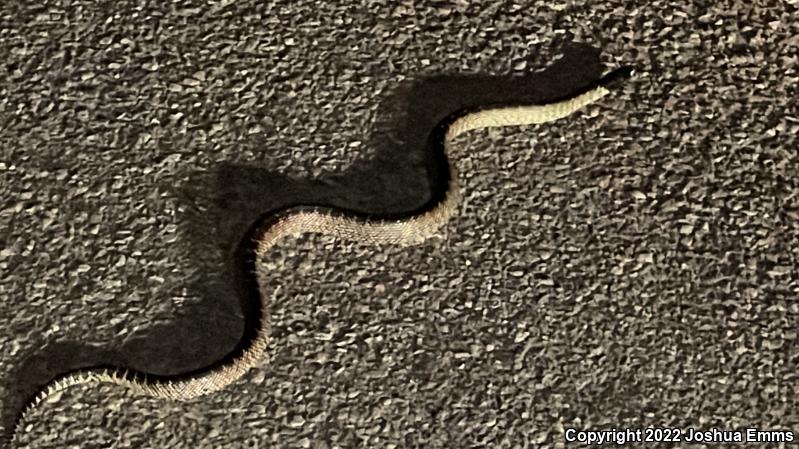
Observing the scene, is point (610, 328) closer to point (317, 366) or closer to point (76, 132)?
point (317, 366)

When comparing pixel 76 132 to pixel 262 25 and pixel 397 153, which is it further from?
pixel 397 153

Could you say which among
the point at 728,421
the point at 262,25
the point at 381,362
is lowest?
the point at 728,421

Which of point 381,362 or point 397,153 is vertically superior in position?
point 397,153

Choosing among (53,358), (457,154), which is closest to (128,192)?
(53,358)
